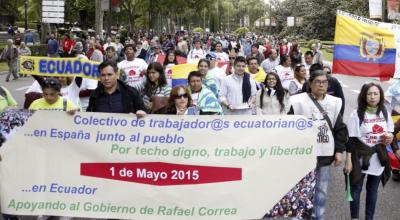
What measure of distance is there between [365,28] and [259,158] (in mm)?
2546

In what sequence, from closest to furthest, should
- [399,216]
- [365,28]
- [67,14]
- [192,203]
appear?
[192,203], [399,216], [365,28], [67,14]

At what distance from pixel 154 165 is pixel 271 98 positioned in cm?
265

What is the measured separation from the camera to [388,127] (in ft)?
17.2

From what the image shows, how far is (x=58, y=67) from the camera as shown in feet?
19.6

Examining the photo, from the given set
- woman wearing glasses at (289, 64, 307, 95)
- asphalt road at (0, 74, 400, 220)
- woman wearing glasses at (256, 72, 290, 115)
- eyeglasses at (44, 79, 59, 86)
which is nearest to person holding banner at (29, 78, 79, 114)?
eyeglasses at (44, 79, 59, 86)

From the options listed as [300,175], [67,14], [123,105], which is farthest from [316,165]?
[67,14]

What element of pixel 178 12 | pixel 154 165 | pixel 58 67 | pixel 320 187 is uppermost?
pixel 178 12

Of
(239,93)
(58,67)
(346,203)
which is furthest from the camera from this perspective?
(239,93)

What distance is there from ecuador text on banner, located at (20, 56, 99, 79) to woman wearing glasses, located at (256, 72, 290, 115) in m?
2.30

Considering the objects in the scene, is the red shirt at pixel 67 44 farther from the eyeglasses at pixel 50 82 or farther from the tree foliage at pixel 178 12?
the eyeglasses at pixel 50 82

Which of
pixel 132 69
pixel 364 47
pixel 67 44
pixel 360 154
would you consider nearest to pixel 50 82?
pixel 360 154

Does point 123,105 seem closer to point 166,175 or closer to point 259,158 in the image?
point 166,175

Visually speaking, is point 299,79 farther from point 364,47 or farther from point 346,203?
point 346,203

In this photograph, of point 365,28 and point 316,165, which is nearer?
point 316,165
